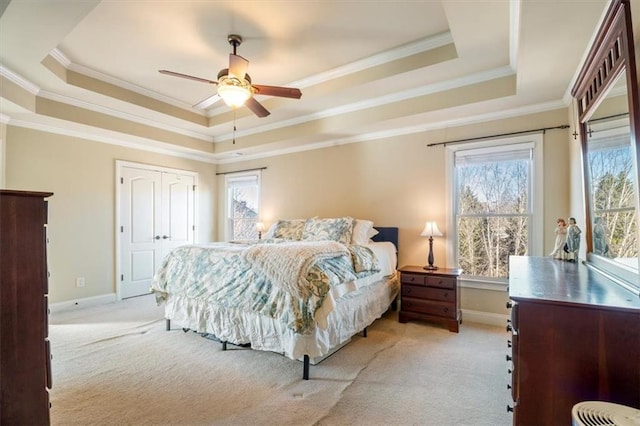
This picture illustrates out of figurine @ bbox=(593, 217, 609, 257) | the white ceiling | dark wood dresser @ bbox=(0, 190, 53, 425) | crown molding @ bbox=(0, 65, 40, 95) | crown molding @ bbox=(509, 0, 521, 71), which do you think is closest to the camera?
dark wood dresser @ bbox=(0, 190, 53, 425)

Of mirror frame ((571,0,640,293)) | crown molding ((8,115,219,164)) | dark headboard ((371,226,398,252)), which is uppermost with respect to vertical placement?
crown molding ((8,115,219,164))

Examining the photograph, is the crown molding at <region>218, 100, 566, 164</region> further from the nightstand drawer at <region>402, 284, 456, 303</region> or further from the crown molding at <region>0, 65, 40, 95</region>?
the crown molding at <region>0, 65, 40, 95</region>

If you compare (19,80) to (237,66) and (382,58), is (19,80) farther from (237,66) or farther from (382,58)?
(382,58)

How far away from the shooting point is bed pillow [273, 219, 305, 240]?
14.2 feet

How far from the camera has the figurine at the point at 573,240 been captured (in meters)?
2.32

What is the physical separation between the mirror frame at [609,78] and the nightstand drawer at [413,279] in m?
1.60

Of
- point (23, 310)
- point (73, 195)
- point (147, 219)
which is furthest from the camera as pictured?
point (147, 219)

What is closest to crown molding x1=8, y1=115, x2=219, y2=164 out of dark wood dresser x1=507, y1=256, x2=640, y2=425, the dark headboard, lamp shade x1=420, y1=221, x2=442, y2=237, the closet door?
the closet door

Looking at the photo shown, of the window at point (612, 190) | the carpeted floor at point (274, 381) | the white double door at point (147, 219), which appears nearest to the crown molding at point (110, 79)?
the white double door at point (147, 219)

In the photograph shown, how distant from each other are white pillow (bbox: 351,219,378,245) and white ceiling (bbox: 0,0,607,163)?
1.28 m

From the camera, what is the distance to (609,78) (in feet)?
5.66

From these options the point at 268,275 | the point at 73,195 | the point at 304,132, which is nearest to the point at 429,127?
the point at 304,132

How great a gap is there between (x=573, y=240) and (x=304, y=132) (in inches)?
130

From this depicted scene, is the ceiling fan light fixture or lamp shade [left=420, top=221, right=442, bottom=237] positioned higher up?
the ceiling fan light fixture
